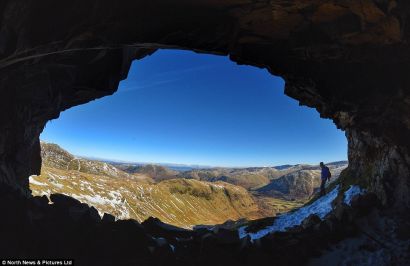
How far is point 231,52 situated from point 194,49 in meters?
3.74

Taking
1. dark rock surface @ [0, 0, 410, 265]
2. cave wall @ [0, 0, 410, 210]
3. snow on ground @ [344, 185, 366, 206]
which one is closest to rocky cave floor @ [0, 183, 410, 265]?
dark rock surface @ [0, 0, 410, 265]

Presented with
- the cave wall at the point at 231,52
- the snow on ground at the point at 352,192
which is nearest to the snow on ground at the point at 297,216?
the snow on ground at the point at 352,192

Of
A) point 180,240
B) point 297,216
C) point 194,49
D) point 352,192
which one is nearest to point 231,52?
point 194,49

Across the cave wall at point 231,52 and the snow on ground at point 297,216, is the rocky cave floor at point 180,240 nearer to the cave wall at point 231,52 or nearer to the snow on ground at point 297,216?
the cave wall at point 231,52

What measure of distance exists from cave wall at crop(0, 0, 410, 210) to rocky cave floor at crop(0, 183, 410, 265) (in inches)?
169

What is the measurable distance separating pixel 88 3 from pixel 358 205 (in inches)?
1246

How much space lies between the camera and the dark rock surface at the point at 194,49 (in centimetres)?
2372

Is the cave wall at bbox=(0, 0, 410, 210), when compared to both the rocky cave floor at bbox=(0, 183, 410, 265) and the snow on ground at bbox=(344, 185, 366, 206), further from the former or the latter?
the rocky cave floor at bbox=(0, 183, 410, 265)

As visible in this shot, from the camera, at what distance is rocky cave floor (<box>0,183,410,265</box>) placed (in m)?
23.7

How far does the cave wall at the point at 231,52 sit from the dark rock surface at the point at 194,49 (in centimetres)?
10

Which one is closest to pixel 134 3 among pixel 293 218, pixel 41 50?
pixel 41 50

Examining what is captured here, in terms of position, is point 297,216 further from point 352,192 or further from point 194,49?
point 194,49

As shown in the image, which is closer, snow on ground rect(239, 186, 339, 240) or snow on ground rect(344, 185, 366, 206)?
snow on ground rect(344, 185, 366, 206)

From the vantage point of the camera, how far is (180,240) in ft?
100
